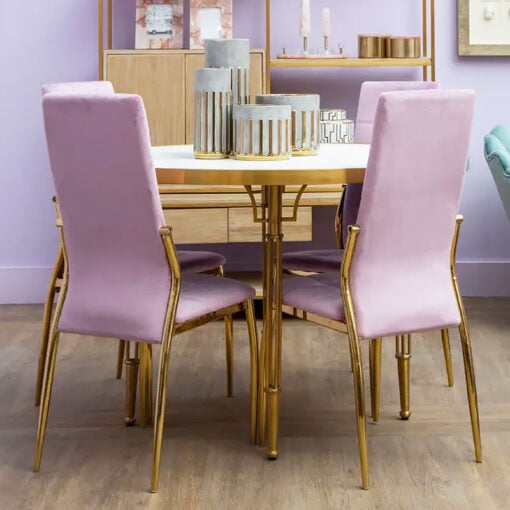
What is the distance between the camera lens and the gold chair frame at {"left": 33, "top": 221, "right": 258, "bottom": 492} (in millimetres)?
2594

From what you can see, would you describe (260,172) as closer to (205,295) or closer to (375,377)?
(205,295)

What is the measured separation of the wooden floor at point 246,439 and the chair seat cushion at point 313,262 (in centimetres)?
41

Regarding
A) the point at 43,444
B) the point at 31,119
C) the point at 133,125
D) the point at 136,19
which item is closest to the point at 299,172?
the point at 133,125

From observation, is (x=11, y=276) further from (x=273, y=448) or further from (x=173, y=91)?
(x=273, y=448)

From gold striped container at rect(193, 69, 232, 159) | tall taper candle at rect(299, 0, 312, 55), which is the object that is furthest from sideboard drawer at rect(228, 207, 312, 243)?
gold striped container at rect(193, 69, 232, 159)

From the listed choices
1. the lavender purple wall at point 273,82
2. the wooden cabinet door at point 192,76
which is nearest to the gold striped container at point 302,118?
the wooden cabinet door at point 192,76

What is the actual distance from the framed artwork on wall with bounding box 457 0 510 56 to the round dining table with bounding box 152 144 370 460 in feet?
6.46

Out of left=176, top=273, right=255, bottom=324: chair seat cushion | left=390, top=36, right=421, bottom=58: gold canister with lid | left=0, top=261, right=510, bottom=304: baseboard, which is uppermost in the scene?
left=390, top=36, right=421, bottom=58: gold canister with lid

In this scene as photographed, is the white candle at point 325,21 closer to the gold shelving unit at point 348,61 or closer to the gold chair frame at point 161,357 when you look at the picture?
the gold shelving unit at point 348,61

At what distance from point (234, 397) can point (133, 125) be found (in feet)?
3.97

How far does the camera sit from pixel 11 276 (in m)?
5.03

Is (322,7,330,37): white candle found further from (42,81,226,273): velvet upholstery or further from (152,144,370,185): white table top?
(152,144,370,185): white table top

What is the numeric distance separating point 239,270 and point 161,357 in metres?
2.39

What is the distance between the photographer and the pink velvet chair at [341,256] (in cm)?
319
